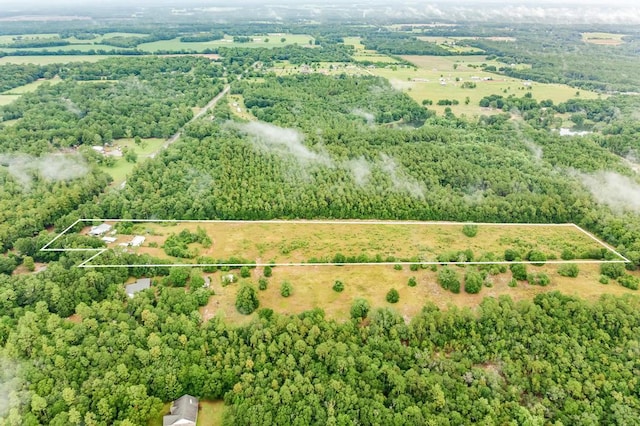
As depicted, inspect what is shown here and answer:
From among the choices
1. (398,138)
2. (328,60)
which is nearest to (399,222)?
(398,138)

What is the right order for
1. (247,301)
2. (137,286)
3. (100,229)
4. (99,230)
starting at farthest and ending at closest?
(100,229), (99,230), (137,286), (247,301)

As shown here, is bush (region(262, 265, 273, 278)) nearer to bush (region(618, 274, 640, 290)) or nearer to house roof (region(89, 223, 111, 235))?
house roof (region(89, 223, 111, 235))

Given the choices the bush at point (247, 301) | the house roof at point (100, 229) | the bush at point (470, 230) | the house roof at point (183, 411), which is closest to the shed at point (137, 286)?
the bush at point (247, 301)

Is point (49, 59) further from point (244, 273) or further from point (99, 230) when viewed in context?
point (244, 273)

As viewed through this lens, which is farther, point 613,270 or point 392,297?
point 613,270

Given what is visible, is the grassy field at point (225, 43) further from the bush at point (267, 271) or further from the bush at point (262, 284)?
the bush at point (262, 284)

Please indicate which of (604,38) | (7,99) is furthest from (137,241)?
(604,38)

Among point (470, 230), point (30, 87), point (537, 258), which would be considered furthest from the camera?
point (30, 87)

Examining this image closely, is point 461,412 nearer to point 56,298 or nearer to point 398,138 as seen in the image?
point 56,298
